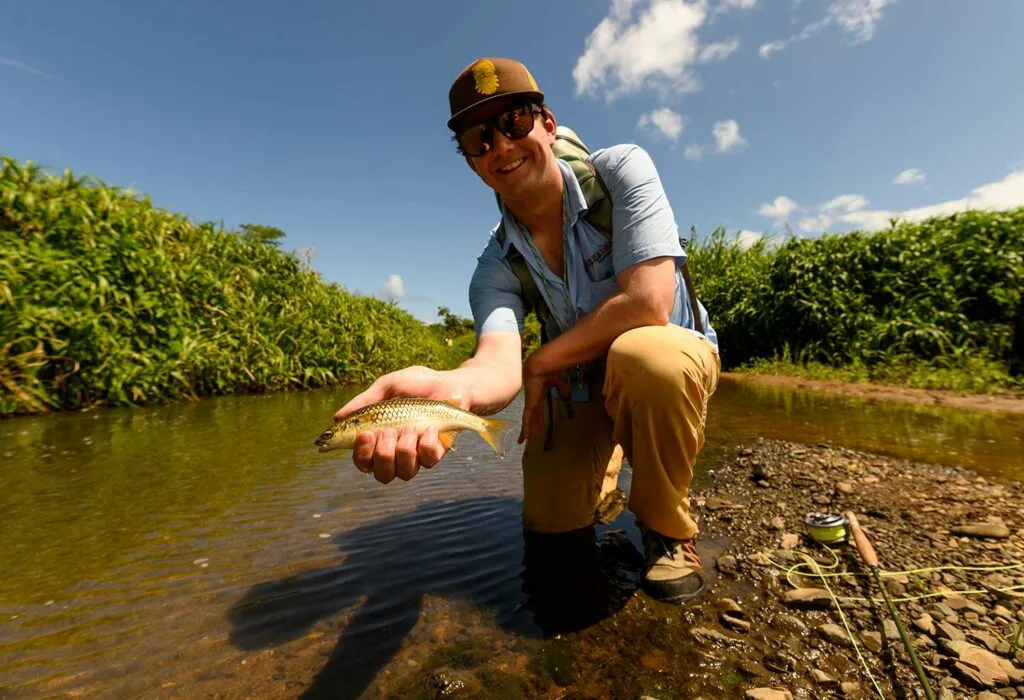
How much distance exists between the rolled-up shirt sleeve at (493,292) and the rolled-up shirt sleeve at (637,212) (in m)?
0.65

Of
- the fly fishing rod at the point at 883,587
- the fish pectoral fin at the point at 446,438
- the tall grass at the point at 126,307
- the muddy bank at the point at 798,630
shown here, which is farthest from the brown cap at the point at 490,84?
the tall grass at the point at 126,307

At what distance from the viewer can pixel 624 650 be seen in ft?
5.86

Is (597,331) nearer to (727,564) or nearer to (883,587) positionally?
(727,564)

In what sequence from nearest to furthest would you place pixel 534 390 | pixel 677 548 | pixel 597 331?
pixel 677 548
pixel 597 331
pixel 534 390

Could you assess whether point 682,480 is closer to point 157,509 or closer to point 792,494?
point 792,494

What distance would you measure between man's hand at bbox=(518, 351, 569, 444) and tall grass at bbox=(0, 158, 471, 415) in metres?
6.15

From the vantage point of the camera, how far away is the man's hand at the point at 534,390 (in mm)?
2600

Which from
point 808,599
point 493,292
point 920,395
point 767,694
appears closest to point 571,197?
point 493,292

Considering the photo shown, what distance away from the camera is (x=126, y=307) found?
6629 millimetres

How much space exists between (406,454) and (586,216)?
174cm

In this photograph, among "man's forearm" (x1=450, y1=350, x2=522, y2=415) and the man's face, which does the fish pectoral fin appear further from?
the man's face

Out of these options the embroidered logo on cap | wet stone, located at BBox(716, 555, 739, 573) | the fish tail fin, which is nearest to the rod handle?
wet stone, located at BBox(716, 555, 739, 573)

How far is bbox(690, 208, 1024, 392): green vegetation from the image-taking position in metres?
8.98

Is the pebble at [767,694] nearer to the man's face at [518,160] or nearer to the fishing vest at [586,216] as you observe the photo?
the fishing vest at [586,216]
